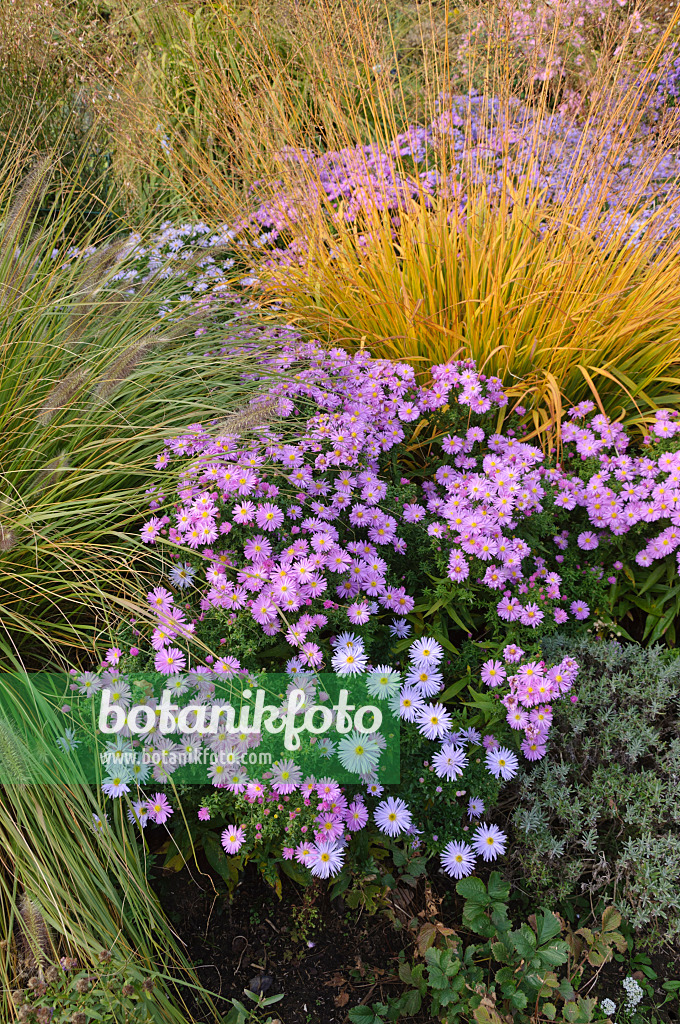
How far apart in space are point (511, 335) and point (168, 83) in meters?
3.60

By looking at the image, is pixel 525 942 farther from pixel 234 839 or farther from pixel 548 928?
pixel 234 839

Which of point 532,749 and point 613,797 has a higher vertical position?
point 532,749

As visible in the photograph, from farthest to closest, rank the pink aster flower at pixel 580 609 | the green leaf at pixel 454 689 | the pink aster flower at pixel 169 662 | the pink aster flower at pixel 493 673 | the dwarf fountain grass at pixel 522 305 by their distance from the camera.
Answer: the dwarf fountain grass at pixel 522 305 → the pink aster flower at pixel 580 609 → the green leaf at pixel 454 689 → the pink aster flower at pixel 493 673 → the pink aster flower at pixel 169 662

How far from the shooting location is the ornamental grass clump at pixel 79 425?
2129mm

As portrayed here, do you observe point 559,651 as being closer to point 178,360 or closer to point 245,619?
point 245,619

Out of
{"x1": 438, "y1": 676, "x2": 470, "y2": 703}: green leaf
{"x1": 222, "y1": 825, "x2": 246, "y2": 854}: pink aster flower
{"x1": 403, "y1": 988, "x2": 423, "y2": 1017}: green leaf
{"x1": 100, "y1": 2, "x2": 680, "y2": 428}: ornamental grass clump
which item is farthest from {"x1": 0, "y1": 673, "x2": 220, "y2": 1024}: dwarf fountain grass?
{"x1": 100, "y1": 2, "x2": 680, "y2": 428}: ornamental grass clump

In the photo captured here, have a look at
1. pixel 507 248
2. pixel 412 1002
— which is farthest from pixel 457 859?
pixel 507 248

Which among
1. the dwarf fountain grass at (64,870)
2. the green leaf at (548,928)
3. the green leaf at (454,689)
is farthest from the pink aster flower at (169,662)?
the green leaf at (548,928)

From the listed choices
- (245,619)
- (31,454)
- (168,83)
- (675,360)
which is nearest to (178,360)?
(31,454)

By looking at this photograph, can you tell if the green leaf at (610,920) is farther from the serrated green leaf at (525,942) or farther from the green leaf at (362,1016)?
the green leaf at (362,1016)

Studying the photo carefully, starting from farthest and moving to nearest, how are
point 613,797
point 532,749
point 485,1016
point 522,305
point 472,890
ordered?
point 522,305 < point 613,797 < point 532,749 < point 472,890 < point 485,1016

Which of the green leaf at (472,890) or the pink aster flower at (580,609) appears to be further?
the pink aster flower at (580,609)

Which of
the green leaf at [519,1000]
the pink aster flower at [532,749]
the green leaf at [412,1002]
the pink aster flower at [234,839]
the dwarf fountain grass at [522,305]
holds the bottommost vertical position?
the green leaf at [412,1002]

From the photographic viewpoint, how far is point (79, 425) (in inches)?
91.7
